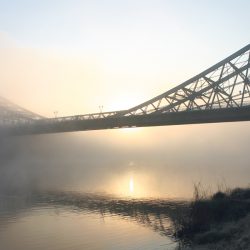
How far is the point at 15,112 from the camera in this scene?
144m

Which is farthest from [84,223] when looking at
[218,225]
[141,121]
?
[141,121]

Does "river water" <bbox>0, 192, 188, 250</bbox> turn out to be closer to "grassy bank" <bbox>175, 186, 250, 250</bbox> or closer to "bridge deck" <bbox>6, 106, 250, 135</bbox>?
"grassy bank" <bbox>175, 186, 250, 250</bbox>

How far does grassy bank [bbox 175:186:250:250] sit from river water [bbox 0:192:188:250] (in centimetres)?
142

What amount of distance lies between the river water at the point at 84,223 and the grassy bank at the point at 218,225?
4.66 feet

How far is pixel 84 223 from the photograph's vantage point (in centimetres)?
3841

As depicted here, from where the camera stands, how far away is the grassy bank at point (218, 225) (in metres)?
25.8

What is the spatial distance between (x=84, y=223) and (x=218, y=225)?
12769mm

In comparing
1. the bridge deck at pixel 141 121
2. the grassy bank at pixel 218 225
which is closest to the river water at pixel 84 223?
the grassy bank at pixel 218 225

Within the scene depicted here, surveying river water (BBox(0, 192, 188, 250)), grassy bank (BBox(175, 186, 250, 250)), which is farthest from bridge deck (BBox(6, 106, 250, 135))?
grassy bank (BBox(175, 186, 250, 250))

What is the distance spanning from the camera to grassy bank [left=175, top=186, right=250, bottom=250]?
25781 mm

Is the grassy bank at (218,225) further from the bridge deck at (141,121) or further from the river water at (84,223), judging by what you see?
the bridge deck at (141,121)

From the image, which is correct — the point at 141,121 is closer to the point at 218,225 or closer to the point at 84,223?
the point at 84,223

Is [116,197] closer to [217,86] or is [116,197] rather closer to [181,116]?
[181,116]

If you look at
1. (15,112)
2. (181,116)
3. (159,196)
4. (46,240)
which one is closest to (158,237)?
(46,240)
